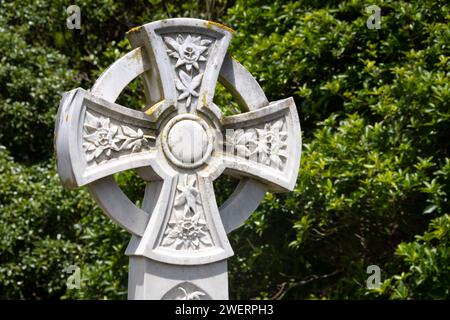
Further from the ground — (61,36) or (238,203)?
(61,36)

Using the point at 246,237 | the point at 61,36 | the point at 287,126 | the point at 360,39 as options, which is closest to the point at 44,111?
the point at 61,36

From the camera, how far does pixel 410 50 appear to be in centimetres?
804

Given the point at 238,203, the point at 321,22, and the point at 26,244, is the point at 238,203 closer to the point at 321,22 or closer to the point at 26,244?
the point at 321,22

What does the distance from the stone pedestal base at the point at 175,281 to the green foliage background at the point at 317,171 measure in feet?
7.19

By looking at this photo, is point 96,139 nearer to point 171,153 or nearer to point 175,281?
point 171,153

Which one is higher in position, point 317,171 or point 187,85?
point 317,171

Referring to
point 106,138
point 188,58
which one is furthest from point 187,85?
point 106,138

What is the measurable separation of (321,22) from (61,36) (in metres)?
3.71

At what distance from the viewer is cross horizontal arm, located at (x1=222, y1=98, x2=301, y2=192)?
5.59m

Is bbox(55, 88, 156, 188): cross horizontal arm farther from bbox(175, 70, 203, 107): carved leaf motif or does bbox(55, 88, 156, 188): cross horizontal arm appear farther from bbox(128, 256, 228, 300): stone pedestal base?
bbox(128, 256, 228, 300): stone pedestal base

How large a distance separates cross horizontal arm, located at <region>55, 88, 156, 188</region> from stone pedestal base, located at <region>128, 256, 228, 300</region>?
55cm

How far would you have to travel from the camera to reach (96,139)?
5184 mm

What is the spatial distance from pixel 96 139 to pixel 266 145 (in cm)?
112

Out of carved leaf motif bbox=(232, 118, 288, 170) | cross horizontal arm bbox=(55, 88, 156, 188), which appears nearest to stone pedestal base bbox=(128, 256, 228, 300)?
cross horizontal arm bbox=(55, 88, 156, 188)
